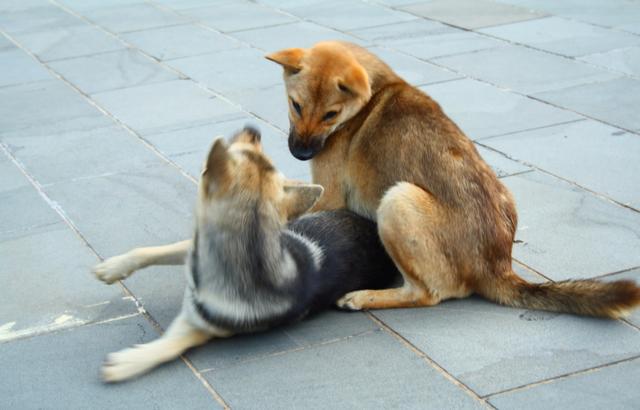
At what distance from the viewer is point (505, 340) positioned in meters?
5.51

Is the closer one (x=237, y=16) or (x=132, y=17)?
(x=237, y=16)

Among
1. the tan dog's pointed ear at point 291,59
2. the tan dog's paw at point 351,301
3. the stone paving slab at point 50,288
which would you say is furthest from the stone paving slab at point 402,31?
the tan dog's paw at point 351,301

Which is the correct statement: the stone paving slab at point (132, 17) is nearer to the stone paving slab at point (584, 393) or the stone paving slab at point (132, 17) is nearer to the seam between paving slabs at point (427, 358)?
the seam between paving slabs at point (427, 358)

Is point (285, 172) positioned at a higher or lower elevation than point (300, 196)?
lower

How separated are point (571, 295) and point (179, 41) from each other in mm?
8051

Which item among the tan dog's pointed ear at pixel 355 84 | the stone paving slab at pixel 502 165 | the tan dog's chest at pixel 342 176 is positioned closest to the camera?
the tan dog's pointed ear at pixel 355 84

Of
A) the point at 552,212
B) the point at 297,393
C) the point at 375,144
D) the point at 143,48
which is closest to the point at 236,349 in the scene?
the point at 297,393

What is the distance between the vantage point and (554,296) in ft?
18.6

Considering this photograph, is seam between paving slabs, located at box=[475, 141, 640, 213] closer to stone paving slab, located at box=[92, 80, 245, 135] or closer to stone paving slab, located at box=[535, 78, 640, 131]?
stone paving slab, located at box=[535, 78, 640, 131]

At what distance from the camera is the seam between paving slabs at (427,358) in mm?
4956

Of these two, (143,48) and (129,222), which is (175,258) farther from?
(143,48)

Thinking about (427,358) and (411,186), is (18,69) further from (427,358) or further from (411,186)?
(427,358)

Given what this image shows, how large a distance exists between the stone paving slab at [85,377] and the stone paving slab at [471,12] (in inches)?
322

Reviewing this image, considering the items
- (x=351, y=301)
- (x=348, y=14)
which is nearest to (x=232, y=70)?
(x=348, y=14)
